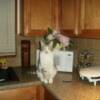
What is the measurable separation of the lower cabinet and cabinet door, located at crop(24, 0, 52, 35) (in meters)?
0.56

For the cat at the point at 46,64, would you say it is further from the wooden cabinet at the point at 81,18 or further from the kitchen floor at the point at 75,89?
the wooden cabinet at the point at 81,18

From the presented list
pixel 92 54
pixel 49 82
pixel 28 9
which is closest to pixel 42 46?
pixel 49 82

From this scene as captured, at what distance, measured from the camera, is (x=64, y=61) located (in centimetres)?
227

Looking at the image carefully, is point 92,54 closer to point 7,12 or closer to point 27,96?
point 27,96

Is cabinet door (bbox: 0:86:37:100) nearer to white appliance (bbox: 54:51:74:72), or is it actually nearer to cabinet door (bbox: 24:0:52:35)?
white appliance (bbox: 54:51:74:72)

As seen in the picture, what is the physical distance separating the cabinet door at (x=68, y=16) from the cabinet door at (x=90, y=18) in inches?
5.3

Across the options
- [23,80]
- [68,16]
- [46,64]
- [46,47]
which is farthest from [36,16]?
[23,80]

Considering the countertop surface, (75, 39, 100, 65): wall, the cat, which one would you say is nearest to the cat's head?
the cat

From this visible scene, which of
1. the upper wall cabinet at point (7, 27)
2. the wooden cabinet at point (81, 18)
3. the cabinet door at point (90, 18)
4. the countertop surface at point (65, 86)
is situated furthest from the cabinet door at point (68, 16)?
the upper wall cabinet at point (7, 27)

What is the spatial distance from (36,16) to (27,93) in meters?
0.75

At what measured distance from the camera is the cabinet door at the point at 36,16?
6.95 feet

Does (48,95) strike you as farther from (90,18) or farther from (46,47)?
(90,18)

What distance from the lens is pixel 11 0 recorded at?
7.76 ft

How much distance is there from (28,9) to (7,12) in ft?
1.16
